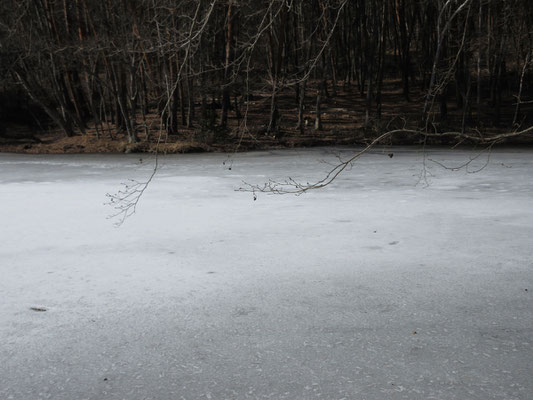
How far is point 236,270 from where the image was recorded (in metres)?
4.92

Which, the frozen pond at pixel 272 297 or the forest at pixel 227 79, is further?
the forest at pixel 227 79

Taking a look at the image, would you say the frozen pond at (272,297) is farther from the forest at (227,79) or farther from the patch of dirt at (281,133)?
the patch of dirt at (281,133)

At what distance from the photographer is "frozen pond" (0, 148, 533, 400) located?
300 centimetres

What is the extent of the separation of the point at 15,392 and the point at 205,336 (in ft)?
3.64

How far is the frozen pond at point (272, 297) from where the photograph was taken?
3000 mm

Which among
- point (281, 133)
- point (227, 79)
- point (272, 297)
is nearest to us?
point (272, 297)

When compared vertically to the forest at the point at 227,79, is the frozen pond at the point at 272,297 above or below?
below

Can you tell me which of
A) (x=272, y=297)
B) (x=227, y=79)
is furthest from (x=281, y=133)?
(x=272, y=297)

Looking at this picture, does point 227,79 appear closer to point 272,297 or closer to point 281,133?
point 281,133

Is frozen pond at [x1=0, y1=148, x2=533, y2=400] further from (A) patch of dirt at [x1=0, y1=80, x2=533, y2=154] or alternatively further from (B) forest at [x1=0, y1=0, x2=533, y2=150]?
(A) patch of dirt at [x1=0, y1=80, x2=533, y2=154]

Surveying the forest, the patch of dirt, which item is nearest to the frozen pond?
the forest

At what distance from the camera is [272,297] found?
167 inches

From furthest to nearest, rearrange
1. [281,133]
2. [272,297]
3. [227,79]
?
[281,133], [227,79], [272,297]

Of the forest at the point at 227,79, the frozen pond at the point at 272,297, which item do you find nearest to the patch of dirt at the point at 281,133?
the forest at the point at 227,79
